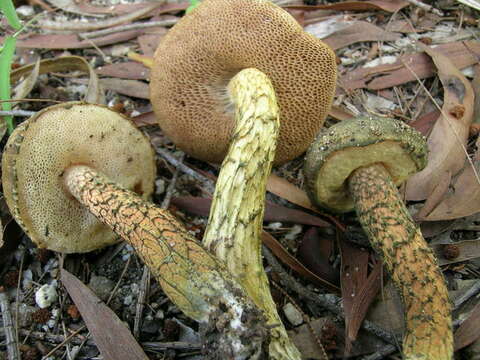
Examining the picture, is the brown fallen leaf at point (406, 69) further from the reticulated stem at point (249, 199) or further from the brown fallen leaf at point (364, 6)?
the reticulated stem at point (249, 199)

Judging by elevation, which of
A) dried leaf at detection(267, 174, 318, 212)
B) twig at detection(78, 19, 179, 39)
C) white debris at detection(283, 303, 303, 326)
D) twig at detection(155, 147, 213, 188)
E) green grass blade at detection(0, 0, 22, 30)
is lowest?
white debris at detection(283, 303, 303, 326)

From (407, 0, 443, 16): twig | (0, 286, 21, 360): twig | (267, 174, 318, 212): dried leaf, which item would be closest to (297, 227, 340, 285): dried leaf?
(267, 174, 318, 212): dried leaf

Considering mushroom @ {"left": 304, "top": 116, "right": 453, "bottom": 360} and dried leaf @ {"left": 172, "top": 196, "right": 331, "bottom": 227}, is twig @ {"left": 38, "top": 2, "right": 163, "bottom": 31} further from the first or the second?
mushroom @ {"left": 304, "top": 116, "right": 453, "bottom": 360}

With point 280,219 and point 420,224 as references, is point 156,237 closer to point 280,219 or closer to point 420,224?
point 280,219

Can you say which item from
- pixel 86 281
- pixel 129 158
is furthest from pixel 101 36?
pixel 86 281

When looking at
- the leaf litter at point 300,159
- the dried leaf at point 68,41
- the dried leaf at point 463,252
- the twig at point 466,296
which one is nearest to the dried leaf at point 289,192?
the leaf litter at point 300,159

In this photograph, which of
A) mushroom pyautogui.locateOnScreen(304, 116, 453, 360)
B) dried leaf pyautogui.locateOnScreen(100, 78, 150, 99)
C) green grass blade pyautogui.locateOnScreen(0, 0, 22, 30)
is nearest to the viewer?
mushroom pyautogui.locateOnScreen(304, 116, 453, 360)

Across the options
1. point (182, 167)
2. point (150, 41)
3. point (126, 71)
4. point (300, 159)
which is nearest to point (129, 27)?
point (150, 41)
